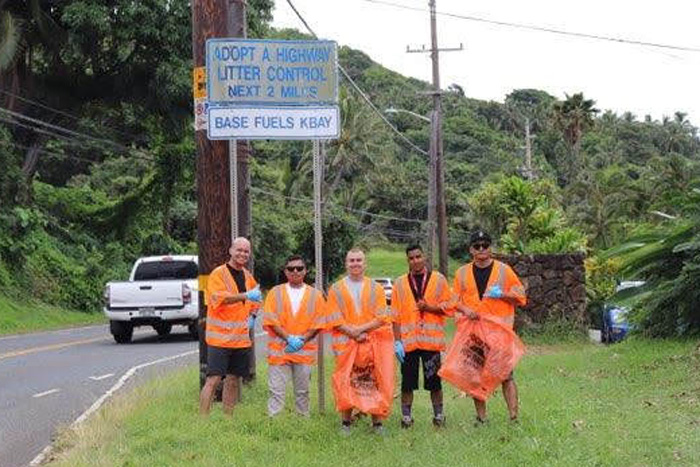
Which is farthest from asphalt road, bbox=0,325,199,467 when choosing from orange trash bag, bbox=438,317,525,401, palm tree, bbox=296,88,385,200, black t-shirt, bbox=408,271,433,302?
palm tree, bbox=296,88,385,200

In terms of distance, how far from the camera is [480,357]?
9.38 m

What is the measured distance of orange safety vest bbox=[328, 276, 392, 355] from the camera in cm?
917

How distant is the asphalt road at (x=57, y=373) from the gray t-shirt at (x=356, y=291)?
126 inches

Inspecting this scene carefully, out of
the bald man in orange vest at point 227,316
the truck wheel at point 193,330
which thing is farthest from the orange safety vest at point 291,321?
the truck wheel at point 193,330

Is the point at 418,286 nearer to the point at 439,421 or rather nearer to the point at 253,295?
the point at 439,421

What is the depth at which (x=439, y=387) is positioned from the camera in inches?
364

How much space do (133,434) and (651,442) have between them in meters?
4.28

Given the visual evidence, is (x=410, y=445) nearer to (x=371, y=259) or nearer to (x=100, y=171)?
(x=100, y=171)

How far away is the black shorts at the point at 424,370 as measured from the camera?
925 cm

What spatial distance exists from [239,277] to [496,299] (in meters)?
2.39

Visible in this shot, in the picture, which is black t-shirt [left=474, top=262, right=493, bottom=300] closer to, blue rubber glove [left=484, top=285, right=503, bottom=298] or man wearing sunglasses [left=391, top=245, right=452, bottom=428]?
blue rubber glove [left=484, top=285, right=503, bottom=298]

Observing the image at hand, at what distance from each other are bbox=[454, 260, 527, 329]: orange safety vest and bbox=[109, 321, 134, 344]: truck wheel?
13255 mm

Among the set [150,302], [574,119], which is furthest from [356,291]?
[574,119]

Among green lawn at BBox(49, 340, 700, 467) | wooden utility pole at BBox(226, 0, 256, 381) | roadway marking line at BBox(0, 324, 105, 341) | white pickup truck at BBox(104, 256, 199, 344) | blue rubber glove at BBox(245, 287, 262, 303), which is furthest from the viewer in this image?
roadway marking line at BBox(0, 324, 105, 341)
